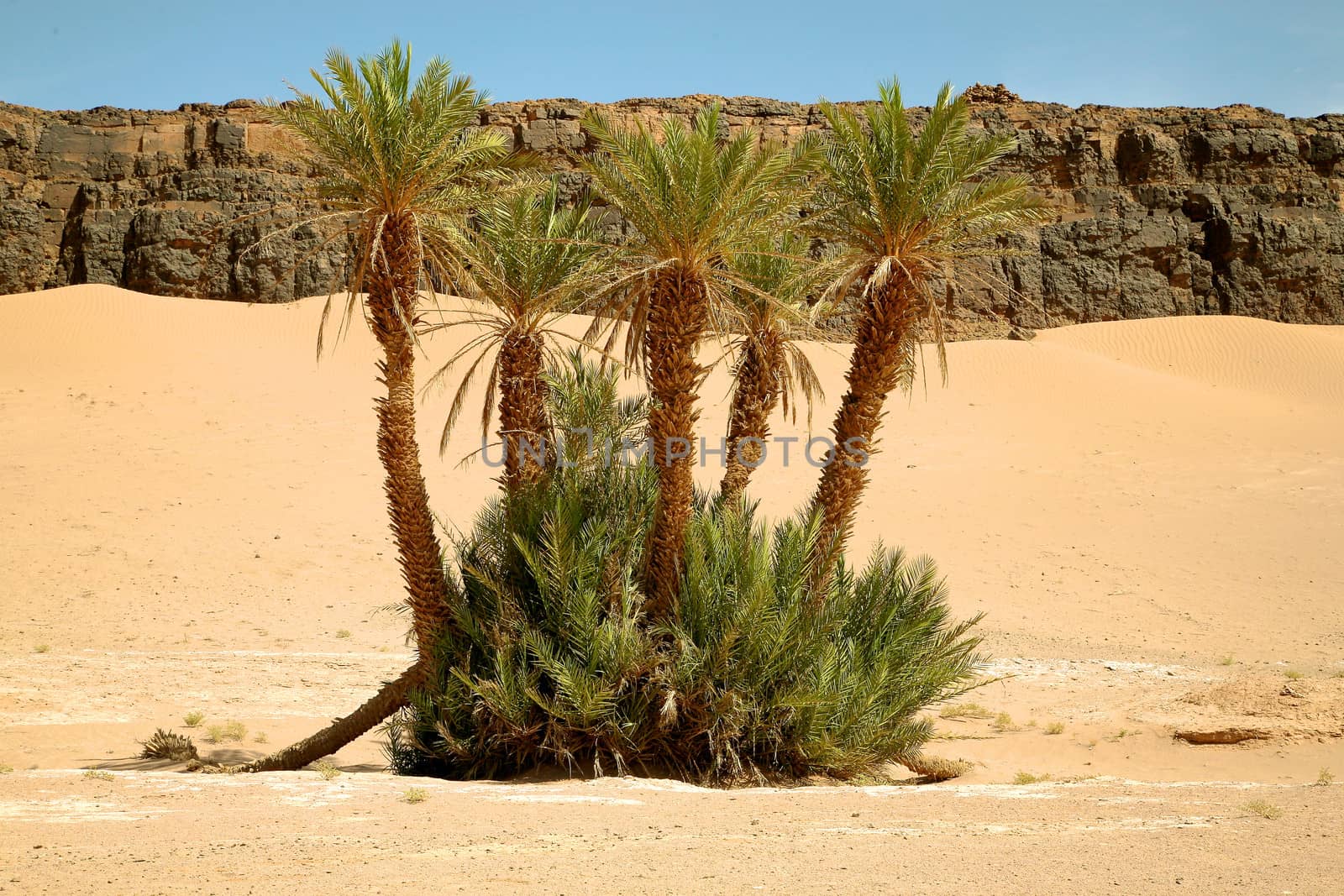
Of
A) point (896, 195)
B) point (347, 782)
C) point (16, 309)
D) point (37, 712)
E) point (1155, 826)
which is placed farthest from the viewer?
point (16, 309)

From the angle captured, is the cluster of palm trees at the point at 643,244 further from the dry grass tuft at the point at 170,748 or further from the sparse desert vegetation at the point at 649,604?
the dry grass tuft at the point at 170,748

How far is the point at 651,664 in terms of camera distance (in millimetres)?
10211

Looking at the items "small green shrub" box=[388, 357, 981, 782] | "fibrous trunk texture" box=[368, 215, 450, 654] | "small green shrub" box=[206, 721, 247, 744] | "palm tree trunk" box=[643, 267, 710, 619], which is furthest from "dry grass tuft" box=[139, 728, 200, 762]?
"palm tree trunk" box=[643, 267, 710, 619]

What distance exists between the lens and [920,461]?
3083cm

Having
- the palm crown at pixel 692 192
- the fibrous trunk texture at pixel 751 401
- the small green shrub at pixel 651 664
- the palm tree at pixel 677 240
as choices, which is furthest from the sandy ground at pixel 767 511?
the palm crown at pixel 692 192

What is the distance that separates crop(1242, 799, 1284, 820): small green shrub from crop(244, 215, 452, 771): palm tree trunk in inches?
270

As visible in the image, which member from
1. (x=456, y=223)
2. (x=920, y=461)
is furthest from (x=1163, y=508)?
(x=456, y=223)

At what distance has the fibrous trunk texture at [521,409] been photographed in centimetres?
1162

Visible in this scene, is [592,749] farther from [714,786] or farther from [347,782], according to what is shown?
[347,782]

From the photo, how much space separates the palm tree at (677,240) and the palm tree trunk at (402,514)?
6.55 ft

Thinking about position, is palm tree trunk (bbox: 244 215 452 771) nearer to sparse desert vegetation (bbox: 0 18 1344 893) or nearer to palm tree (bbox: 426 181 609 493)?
sparse desert vegetation (bbox: 0 18 1344 893)

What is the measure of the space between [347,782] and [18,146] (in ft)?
133

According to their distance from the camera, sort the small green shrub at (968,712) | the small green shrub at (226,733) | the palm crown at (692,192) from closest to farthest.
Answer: the palm crown at (692,192), the small green shrub at (226,733), the small green shrub at (968,712)

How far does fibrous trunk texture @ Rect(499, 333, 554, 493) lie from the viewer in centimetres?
1162
